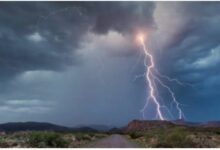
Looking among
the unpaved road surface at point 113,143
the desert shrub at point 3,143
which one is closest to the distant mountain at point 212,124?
the unpaved road surface at point 113,143

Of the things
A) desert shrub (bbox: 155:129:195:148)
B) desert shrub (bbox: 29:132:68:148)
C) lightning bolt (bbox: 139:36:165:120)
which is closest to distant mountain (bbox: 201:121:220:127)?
desert shrub (bbox: 155:129:195:148)

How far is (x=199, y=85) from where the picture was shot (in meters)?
8.05

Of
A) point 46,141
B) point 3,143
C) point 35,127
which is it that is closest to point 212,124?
point 46,141

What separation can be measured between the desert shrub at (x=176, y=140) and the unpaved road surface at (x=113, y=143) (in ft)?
2.04

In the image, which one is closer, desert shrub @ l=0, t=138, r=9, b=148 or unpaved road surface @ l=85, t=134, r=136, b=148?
unpaved road surface @ l=85, t=134, r=136, b=148

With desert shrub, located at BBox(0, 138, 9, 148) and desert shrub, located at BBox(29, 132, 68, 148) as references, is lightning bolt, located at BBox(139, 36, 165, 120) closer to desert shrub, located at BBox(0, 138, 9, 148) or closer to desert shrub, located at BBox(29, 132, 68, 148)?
desert shrub, located at BBox(29, 132, 68, 148)

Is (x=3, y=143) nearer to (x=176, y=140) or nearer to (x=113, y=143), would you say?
(x=113, y=143)

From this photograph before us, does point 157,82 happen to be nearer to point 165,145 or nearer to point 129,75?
point 129,75

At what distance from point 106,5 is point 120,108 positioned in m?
2.02

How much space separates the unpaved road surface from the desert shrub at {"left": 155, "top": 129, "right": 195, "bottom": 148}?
24.5 inches

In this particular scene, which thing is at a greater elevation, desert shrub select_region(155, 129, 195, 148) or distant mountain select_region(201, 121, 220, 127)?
distant mountain select_region(201, 121, 220, 127)

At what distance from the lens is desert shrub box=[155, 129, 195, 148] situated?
813 cm

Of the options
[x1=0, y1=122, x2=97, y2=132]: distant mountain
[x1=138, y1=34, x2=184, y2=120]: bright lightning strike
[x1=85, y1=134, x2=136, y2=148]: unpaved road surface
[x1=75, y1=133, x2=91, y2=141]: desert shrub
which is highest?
[x1=138, y1=34, x2=184, y2=120]: bright lightning strike

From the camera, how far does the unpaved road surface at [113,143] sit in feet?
25.9
